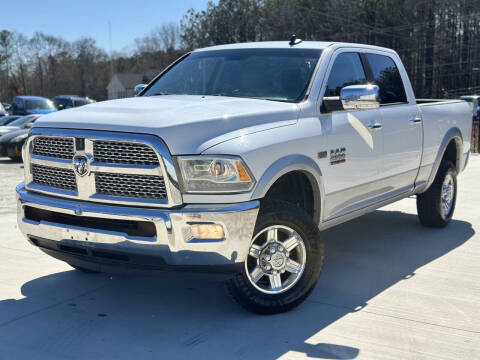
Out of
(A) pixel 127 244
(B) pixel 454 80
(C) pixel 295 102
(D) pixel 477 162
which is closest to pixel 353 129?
(C) pixel 295 102

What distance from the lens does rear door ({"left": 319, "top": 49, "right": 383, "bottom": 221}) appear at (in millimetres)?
4637

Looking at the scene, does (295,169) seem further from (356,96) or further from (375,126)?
(375,126)

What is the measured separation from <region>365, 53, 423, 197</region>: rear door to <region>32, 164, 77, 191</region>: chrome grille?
2.77 meters

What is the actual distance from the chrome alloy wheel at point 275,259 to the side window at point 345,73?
1.31 m

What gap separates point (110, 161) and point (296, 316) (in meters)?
1.65

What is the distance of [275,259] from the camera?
411cm

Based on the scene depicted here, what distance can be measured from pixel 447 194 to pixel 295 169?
3.64 m

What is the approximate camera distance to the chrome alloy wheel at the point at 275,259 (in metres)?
4.03

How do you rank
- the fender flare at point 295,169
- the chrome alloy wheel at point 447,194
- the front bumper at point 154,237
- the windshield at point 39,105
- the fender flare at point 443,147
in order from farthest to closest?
the windshield at point 39,105 → the chrome alloy wheel at point 447,194 → the fender flare at point 443,147 → the fender flare at point 295,169 → the front bumper at point 154,237

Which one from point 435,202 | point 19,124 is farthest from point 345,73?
point 19,124

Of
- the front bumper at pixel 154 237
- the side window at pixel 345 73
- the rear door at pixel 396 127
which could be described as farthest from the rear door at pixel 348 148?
the front bumper at pixel 154 237

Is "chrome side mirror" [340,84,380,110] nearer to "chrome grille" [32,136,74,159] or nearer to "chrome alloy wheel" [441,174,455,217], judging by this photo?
"chrome grille" [32,136,74,159]

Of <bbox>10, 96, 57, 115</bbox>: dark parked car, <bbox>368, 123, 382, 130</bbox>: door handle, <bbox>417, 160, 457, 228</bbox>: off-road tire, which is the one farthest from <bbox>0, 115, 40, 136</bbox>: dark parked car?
<bbox>368, 123, 382, 130</bbox>: door handle

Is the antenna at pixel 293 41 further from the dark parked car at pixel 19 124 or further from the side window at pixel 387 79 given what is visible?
the dark parked car at pixel 19 124
